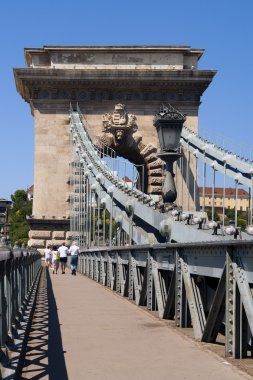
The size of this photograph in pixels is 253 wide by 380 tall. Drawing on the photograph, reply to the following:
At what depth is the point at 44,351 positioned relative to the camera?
8.31m

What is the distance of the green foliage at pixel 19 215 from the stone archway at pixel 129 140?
85790 millimetres

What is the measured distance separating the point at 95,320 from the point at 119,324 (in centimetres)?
70

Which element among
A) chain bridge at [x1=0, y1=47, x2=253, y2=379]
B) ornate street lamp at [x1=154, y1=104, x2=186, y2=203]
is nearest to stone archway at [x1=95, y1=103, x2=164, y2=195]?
chain bridge at [x1=0, y1=47, x2=253, y2=379]

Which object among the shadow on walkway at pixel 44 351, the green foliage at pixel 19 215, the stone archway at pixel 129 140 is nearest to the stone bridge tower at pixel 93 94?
the stone archway at pixel 129 140

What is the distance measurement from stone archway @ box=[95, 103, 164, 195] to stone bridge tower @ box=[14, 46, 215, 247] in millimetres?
138

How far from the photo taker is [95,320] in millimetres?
11922

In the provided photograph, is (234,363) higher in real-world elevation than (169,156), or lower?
lower

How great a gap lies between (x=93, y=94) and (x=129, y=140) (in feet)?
12.8

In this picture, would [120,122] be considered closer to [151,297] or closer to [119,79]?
[119,79]

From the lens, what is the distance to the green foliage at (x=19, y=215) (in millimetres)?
141000

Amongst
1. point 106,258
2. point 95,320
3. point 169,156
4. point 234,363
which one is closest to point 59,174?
point 106,258

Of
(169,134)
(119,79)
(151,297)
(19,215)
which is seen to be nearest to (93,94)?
(119,79)

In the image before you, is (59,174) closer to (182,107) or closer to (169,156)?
(182,107)

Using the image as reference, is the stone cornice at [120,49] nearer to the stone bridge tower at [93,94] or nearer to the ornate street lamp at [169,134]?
the stone bridge tower at [93,94]
